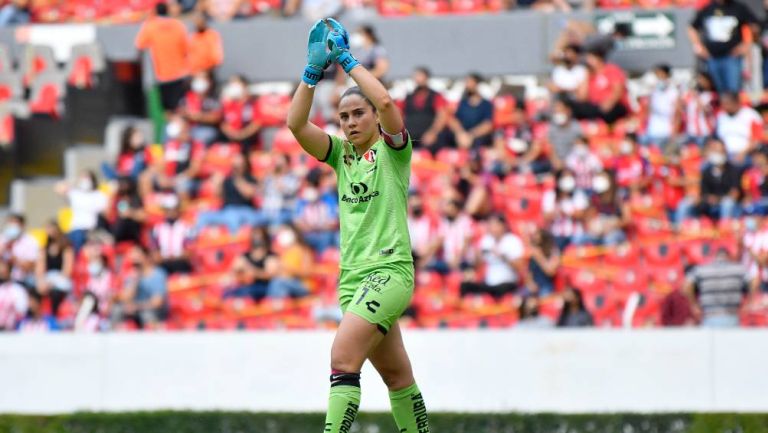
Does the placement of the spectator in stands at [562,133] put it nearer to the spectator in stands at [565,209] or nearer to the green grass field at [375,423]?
the spectator in stands at [565,209]

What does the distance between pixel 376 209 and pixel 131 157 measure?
13.2m

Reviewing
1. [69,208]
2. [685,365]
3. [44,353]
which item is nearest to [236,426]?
[44,353]

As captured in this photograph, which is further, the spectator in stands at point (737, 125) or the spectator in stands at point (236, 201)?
the spectator in stands at point (236, 201)

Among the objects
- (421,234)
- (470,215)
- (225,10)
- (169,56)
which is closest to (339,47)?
(421,234)

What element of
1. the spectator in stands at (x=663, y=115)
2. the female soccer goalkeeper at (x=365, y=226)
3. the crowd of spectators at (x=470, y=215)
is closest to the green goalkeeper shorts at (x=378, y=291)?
the female soccer goalkeeper at (x=365, y=226)

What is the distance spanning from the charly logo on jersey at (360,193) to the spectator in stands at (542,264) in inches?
317

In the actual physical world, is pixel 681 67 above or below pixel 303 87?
below

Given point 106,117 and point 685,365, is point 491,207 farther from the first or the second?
point 106,117

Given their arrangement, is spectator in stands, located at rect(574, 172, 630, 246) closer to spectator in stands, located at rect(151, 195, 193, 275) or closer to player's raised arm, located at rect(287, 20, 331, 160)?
spectator in stands, located at rect(151, 195, 193, 275)

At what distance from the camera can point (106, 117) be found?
74.3 ft

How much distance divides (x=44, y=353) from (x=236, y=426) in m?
2.88

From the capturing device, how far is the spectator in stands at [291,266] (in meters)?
16.2

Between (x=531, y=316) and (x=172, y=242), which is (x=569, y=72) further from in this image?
(x=172, y=242)

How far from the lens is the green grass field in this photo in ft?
38.1
